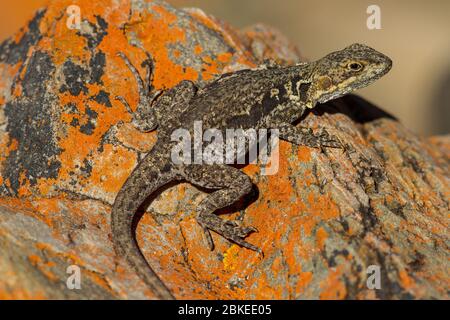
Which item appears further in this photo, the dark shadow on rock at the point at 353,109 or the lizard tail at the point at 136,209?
the dark shadow on rock at the point at 353,109

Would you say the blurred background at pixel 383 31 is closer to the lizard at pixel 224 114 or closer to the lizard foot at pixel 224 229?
the lizard at pixel 224 114

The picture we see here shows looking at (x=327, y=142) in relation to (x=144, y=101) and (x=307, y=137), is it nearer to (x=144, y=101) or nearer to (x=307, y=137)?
(x=307, y=137)

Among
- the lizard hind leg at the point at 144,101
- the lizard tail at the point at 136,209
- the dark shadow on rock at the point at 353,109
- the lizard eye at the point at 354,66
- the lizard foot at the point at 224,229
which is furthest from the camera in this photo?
the dark shadow on rock at the point at 353,109

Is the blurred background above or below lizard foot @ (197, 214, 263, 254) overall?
above

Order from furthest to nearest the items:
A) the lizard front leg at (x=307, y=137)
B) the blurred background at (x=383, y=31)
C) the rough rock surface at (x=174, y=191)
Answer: the blurred background at (x=383, y=31)
the lizard front leg at (x=307, y=137)
the rough rock surface at (x=174, y=191)

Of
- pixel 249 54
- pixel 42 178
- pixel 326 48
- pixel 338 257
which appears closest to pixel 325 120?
pixel 249 54

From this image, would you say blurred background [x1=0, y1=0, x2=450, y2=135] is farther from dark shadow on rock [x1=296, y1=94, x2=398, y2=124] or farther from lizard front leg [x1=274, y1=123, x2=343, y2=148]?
lizard front leg [x1=274, y1=123, x2=343, y2=148]

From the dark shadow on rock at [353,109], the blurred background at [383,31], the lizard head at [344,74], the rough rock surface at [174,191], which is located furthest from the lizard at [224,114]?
the blurred background at [383,31]

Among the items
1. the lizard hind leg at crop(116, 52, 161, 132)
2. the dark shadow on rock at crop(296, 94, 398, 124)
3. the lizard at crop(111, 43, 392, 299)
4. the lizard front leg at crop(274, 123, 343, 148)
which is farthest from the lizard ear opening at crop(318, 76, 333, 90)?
the lizard hind leg at crop(116, 52, 161, 132)
